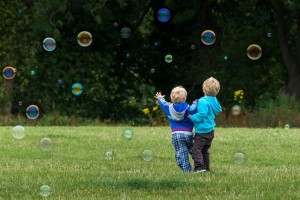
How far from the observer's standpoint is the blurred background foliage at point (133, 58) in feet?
70.8

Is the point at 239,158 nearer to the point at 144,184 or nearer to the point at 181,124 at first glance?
the point at 181,124

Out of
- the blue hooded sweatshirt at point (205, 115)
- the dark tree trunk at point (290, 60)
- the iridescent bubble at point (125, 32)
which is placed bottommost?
the blue hooded sweatshirt at point (205, 115)

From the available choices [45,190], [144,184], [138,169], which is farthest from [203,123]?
[45,190]

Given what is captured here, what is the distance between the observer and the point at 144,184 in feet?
24.5

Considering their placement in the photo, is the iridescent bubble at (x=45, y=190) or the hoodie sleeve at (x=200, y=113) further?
the hoodie sleeve at (x=200, y=113)

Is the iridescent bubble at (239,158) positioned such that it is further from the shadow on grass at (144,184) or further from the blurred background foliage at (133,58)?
the blurred background foliage at (133,58)

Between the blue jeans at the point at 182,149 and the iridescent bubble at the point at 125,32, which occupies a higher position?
the iridescent bubble at the point at 125,32

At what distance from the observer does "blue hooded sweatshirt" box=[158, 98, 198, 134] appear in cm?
861

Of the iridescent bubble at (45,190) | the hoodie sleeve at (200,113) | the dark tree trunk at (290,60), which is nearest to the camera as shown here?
the iridescent bubble at (45,190)

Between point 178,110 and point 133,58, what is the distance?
1583 cm

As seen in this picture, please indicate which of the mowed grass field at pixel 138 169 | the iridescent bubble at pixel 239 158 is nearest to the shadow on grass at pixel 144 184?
the mowed grass field at pixel 138 169

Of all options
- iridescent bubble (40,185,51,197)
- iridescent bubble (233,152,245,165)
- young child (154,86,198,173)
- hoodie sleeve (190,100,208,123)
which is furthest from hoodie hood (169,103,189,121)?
iridescent bubble (40,185,51,197)

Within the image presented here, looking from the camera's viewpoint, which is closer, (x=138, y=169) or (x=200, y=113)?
(x=200, y=113)

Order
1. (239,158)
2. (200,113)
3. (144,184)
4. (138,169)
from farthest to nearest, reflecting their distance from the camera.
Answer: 1. (239,158)
2. (138,169)
3. (200,113)
4. (144,184)
